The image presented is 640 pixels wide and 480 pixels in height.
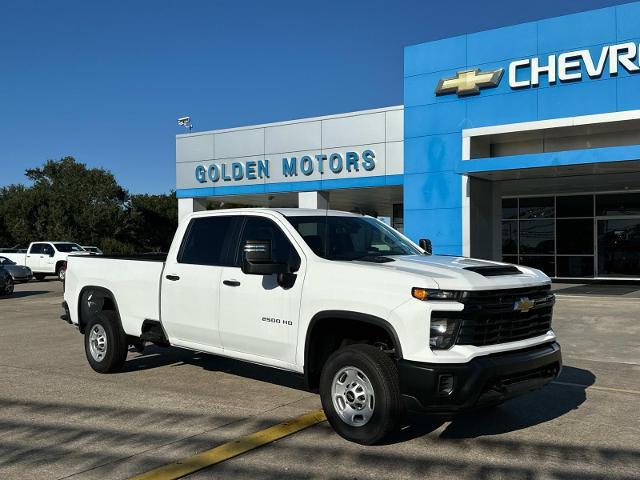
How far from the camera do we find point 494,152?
20.7 metres

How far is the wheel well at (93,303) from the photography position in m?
7.80

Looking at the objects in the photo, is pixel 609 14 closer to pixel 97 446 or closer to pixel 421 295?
pixel 421 295

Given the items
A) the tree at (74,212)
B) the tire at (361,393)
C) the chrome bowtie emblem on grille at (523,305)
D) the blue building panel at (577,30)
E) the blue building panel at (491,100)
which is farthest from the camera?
the tree at (74,212)

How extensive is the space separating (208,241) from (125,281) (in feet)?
4.80

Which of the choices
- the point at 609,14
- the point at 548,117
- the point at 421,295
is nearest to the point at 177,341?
the point at 421,295

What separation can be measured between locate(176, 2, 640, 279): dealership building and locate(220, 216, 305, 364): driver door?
13.1m

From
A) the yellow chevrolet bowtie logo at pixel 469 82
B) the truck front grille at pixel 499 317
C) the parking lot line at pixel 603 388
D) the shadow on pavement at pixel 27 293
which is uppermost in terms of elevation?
the yellow chevrolet bowtie logo at pixel 469 82

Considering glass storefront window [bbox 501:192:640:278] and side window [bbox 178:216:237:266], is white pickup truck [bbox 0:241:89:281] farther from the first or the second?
side window [bbox 178:216:237:266]

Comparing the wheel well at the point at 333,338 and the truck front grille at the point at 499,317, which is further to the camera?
the wheel well at the point at 333,338

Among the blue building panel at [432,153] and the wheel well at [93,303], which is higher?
the blue building panel at [432,153]

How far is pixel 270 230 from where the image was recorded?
6090 mm

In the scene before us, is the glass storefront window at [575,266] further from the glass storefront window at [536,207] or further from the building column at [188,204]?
the building column at [188,204]

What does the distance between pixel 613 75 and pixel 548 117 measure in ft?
6.60

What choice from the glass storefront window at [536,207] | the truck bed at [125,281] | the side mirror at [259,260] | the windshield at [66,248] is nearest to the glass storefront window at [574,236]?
the glass storefront window at [536,207]
